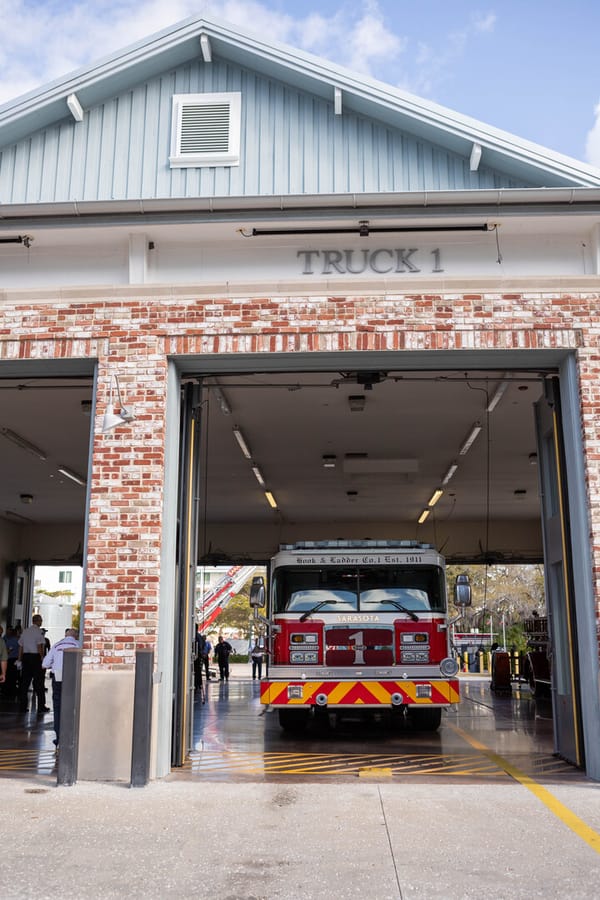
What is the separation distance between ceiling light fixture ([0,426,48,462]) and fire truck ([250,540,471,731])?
7.25 meters

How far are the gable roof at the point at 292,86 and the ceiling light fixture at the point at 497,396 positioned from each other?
3984 millimetres

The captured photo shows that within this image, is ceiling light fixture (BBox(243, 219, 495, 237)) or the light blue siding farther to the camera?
the light blue siding

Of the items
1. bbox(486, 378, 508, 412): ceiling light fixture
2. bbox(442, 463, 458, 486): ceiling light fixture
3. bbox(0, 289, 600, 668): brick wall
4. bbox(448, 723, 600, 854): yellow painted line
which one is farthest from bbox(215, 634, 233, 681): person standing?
bbox(0, 289, 600, 668): brick wall

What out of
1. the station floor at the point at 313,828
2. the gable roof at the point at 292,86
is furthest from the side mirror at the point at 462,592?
the gable roof at the point at 292,86

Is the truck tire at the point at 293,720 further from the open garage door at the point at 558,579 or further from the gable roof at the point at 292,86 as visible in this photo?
the gable roof at the point at 292,86

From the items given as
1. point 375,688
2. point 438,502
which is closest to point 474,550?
point 438,502

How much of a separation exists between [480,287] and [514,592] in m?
43.6

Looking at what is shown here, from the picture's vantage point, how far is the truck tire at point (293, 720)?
13.3m

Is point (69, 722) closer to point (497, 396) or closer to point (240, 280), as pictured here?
point (240, 280)

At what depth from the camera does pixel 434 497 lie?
24453mm

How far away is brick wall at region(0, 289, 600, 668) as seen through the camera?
9.09m

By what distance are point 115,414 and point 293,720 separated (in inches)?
251

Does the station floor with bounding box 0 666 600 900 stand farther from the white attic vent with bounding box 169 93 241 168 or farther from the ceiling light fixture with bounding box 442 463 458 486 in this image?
the ceiling light fixture with bounding box 442 463 458 486

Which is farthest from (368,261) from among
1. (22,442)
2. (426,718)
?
(22,442)
